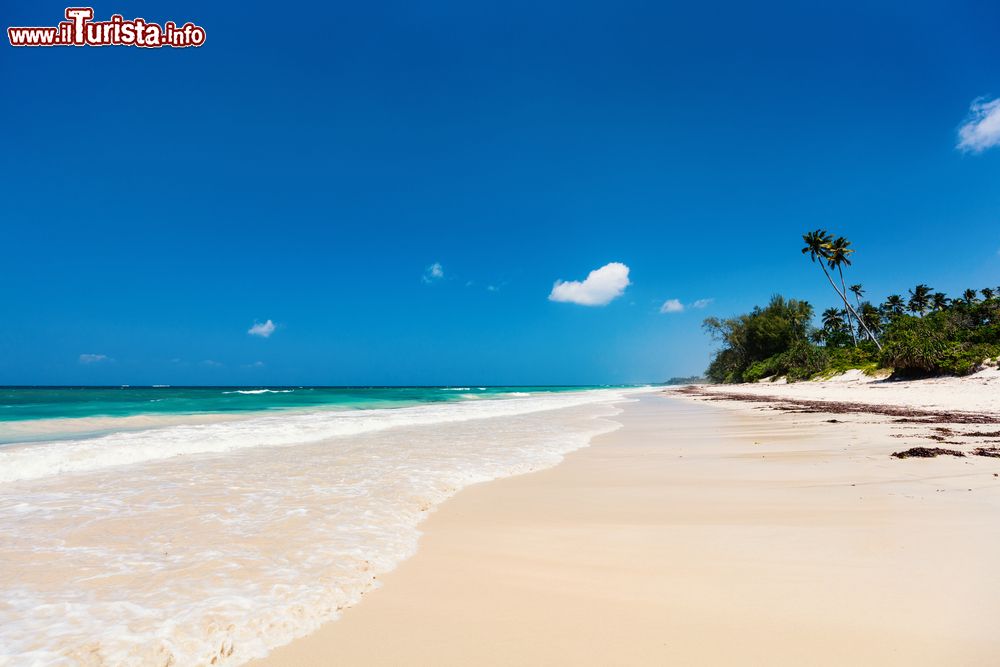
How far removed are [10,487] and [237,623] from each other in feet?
21.3

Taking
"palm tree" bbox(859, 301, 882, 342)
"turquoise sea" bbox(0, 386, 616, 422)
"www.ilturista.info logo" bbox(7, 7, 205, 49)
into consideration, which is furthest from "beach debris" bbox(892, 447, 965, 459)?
"palm tree" bbox(859, 301, 882, 342)

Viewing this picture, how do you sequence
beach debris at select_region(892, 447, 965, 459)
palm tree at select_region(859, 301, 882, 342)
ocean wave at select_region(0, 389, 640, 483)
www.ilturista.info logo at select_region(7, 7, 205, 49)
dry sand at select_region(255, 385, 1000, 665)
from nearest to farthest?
dry sand at select_region(255, 385, 1000, 665) → beach debris at select_region(892, 447, 965, 459) → ocean wave at select_region(0, 389, 640, 483) → www.ilturista.info logo at select_region(7, 7, 205, 49) → palm tree at select_region(859, 301, 882, 342)

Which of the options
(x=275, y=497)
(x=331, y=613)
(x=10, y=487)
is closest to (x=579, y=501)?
(x=331, y=613)

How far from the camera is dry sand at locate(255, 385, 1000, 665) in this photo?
215cm

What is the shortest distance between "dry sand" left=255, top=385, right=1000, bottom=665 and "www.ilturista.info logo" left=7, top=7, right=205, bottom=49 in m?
16.2

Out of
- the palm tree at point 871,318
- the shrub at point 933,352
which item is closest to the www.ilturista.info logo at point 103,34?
the shrub at point 933,352

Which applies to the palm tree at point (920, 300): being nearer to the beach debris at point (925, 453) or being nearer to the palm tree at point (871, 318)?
the palm tree at point (871, 318)

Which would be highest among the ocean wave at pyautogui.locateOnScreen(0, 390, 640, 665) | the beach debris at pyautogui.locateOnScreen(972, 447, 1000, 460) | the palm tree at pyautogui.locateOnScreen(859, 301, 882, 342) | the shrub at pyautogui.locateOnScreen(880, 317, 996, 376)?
the palm tree at pyautogui.locateOnScreen(859, 301, 882, 342)

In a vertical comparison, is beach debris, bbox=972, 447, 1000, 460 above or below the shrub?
below

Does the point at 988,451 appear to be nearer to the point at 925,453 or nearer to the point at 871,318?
the point at 925,453

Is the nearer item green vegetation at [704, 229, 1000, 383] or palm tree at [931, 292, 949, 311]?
green vegetation at [704, 229, 1000, 383]

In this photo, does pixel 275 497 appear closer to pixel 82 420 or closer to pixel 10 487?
pixel 10 487

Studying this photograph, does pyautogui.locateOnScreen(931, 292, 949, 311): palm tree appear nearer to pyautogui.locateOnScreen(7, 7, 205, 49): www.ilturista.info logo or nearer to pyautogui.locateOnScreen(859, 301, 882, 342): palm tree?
pyautogui.locateOnScreen(859, 301, 882, 342): palm tree

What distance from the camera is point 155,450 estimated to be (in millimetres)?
9008
